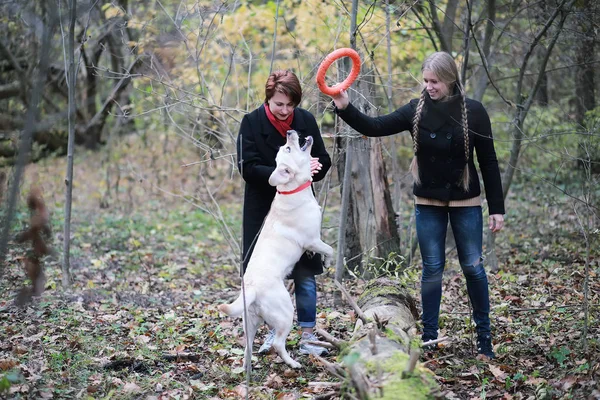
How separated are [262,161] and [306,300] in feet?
3.84

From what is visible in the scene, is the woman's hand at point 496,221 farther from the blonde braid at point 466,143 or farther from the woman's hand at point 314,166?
the woman's hand at point 314,166

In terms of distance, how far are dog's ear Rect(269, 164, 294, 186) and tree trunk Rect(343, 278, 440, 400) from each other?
3.87 ft

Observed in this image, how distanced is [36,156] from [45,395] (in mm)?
12635

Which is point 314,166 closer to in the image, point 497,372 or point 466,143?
point 466,143

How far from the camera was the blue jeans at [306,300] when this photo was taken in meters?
5.05

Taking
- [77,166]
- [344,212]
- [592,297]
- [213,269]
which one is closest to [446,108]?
[344,212]

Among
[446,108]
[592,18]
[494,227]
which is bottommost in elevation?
[494,227]

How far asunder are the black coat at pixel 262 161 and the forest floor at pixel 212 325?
0.95ft

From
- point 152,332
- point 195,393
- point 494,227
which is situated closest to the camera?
point 195,393

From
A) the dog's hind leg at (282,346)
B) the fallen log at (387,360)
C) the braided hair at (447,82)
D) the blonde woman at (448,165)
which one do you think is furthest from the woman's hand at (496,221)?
the dog's hind leg at (282,346)

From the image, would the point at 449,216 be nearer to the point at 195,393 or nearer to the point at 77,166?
the point at 195,393

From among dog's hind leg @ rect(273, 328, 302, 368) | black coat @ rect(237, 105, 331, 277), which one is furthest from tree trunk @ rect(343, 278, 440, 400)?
black coat @ rect(237, 105, 331, 277)

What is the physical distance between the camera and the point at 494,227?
15.4 ft

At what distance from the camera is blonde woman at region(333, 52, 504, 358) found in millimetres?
4539
